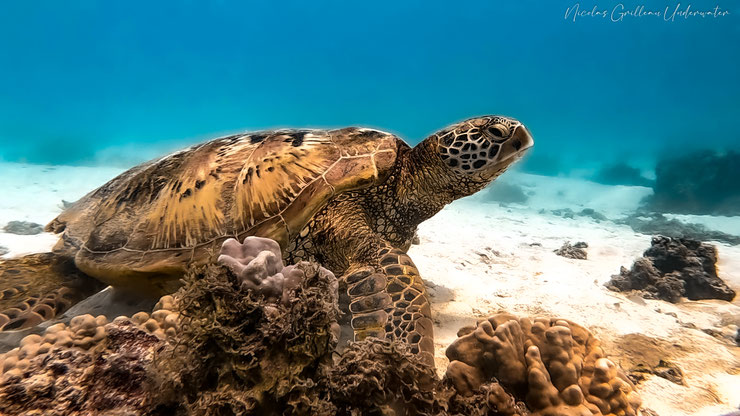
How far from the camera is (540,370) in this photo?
134 centimetres

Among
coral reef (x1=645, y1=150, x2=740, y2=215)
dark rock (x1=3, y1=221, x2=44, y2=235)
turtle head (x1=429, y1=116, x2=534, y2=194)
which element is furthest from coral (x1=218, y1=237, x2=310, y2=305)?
coral reef (x1=645, y1=150, x2=740, y2=215)

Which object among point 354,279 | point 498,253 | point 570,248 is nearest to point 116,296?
point 354,279

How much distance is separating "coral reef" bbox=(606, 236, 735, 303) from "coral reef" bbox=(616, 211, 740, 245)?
276 inches

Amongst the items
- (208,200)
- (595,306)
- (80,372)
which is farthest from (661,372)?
(208,200)

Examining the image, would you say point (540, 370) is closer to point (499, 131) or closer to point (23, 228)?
point (499, 131)

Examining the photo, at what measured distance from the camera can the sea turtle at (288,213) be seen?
2375mm

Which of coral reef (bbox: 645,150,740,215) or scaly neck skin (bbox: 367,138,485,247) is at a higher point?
coral reef (bbox: 645,150,740,215)

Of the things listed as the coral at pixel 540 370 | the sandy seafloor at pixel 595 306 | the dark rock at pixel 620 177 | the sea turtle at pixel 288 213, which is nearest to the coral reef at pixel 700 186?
the dark rock at pixel 620 177

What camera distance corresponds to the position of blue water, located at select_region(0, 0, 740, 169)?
5840 cm

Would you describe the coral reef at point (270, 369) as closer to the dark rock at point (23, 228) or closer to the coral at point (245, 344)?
the coral at point (245, 344)

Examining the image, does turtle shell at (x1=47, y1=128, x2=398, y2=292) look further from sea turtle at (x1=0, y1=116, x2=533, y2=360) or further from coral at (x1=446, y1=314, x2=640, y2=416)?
coral at (x1=446, y1=314, x2=640, y2=416)

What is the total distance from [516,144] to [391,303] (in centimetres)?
199

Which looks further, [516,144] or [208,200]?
[516,144]

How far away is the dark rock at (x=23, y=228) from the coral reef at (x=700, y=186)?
990 inches
